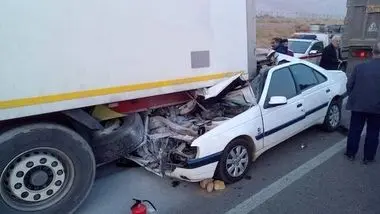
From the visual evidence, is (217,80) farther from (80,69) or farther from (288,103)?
(80,69)

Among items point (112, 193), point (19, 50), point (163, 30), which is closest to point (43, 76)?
point (19, 50)

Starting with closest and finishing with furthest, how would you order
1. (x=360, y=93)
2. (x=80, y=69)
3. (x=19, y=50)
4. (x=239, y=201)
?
(x=19, y=50) → (x=80, y=69) → (x=239, y=201) → (x=360, y=93)

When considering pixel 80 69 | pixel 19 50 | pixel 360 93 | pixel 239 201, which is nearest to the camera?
pixel 19 50

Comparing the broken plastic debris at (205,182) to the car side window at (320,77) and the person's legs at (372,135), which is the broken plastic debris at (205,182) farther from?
the car side window at (320,77)

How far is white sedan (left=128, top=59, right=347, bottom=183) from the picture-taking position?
14.6 feet

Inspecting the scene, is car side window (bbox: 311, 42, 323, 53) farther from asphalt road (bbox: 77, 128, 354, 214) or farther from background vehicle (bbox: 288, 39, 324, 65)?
asphalt road (bbox: 77, 128, 354, 214)

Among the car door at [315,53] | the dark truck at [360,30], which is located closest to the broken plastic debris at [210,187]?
the dark truck at [360,30]

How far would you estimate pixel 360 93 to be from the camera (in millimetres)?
5090

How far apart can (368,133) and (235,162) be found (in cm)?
200

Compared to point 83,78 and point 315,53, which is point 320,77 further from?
point 315,53

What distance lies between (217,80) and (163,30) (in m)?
1.10

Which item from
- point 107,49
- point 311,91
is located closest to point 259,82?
point 311,91

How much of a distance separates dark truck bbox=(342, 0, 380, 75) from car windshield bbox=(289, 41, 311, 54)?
7.41 ft

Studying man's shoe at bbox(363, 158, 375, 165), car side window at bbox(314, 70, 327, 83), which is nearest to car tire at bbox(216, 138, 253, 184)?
man's shoe at bbox(363, 158, 375, 165)
